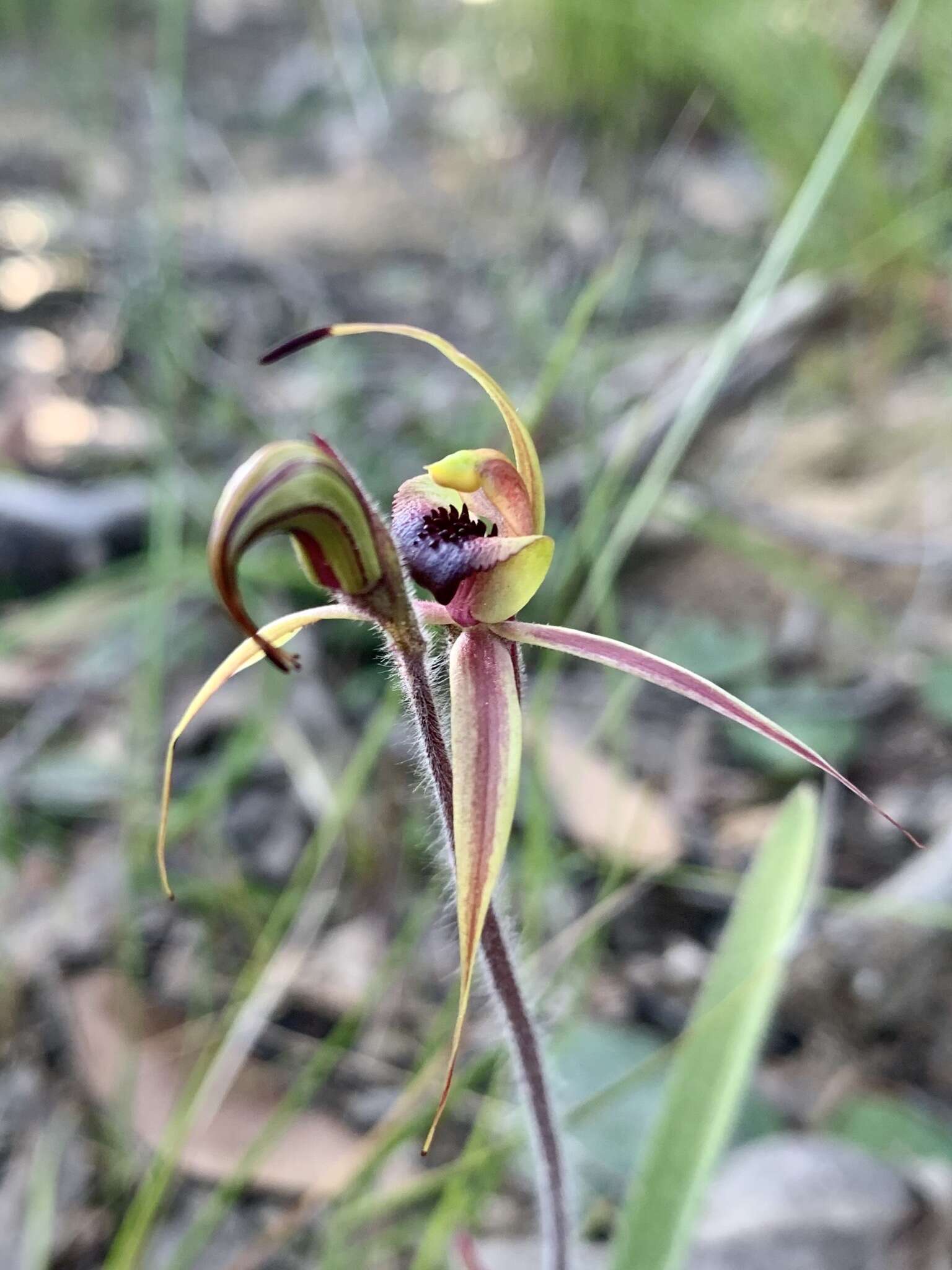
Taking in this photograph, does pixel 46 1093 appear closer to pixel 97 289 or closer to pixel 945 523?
pixel 945 523

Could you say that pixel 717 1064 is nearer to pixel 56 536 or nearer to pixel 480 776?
pixel 480 776

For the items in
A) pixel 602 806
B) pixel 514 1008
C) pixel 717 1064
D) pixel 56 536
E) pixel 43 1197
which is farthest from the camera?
pixel 56 536

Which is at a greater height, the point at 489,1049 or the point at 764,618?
the point at 489,1049

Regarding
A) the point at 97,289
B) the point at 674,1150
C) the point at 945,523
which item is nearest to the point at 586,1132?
the point at 674,1150

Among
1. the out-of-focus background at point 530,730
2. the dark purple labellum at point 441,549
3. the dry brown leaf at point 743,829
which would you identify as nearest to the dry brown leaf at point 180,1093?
the out-of-focus background at point 530,730

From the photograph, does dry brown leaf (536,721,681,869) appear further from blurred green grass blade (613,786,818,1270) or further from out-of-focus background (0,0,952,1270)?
blurred green grass blade (613,786,818,1270)

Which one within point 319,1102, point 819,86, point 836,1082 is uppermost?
point 819,86

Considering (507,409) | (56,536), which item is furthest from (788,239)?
(56,536)
